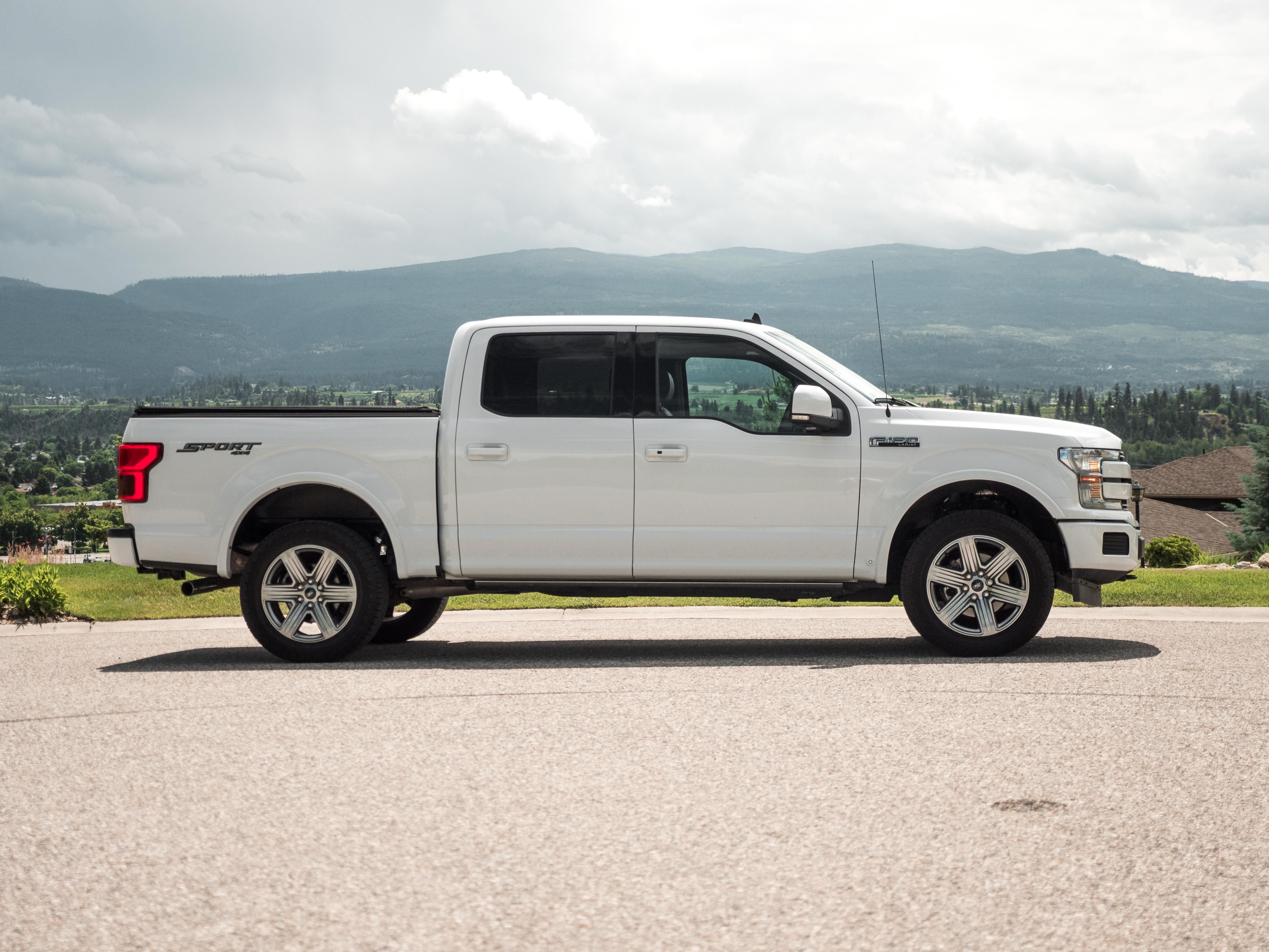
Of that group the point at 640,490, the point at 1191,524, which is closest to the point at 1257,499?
the point at 1191,524

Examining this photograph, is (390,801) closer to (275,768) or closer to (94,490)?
(275,768)

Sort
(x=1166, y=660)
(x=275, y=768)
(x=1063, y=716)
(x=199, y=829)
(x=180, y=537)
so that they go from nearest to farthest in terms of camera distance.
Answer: (x=199, y=829) < (x=275, y=768) < (x=1063, y=716) < (x=1166, y=660) < (x=180, y=537)

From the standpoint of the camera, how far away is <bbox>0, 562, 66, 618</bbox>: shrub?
11.7 meters

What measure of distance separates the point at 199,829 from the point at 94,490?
11065 cm

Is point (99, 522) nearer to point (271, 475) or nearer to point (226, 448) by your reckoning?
point (226, 448)

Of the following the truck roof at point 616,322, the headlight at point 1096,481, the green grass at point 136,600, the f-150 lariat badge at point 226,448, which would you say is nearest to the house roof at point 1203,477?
the green grass at point 136,600

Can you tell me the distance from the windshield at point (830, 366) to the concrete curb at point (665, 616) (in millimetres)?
2793

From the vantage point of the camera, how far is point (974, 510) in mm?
8398

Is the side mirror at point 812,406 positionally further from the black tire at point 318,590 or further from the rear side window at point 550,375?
the black tire at point 318,590

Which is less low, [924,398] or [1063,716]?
[924,398]

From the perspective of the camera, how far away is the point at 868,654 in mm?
8625

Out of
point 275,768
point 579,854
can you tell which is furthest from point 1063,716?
point 275,768

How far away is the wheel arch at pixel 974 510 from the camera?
27.6ft

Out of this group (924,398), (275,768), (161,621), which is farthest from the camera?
(161,621)
